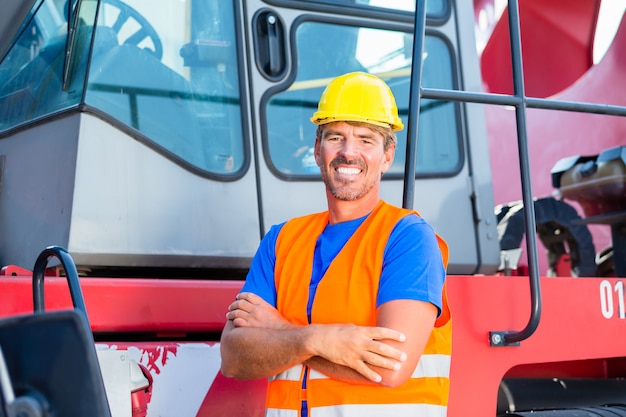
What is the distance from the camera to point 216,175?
2.77 meters

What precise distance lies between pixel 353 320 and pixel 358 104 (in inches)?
22.8

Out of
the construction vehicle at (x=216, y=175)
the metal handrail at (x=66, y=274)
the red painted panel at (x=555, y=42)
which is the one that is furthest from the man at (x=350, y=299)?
the red painted panel at (x=555, y=42)

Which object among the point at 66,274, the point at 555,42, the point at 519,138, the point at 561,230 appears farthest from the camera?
the point at 555,42

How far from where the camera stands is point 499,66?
5398 millimetres

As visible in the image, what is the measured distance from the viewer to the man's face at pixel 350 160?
229 cm

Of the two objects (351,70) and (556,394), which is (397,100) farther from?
(556,394)

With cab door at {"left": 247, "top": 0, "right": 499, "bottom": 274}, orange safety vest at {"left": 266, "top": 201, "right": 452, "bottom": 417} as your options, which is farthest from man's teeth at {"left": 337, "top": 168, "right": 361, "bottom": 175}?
cab door at {"left": 247, "top": 0, "right": 499, "bottom": 274}

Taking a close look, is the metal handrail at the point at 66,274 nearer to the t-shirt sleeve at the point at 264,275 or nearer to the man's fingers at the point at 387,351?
the t-shirt sleeve at the point at 264,275

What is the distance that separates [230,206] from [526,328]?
39.2 inches

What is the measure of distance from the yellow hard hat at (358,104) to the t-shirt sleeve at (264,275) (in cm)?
38

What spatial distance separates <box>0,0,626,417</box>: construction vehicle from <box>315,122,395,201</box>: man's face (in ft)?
0.50

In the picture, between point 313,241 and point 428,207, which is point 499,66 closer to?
point 428,207

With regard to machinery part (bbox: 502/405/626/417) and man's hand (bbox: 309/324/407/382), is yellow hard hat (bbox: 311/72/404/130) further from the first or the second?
machinery part (bbox: 502/405/626/417)

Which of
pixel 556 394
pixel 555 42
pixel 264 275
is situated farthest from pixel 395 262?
pixel 555 42
